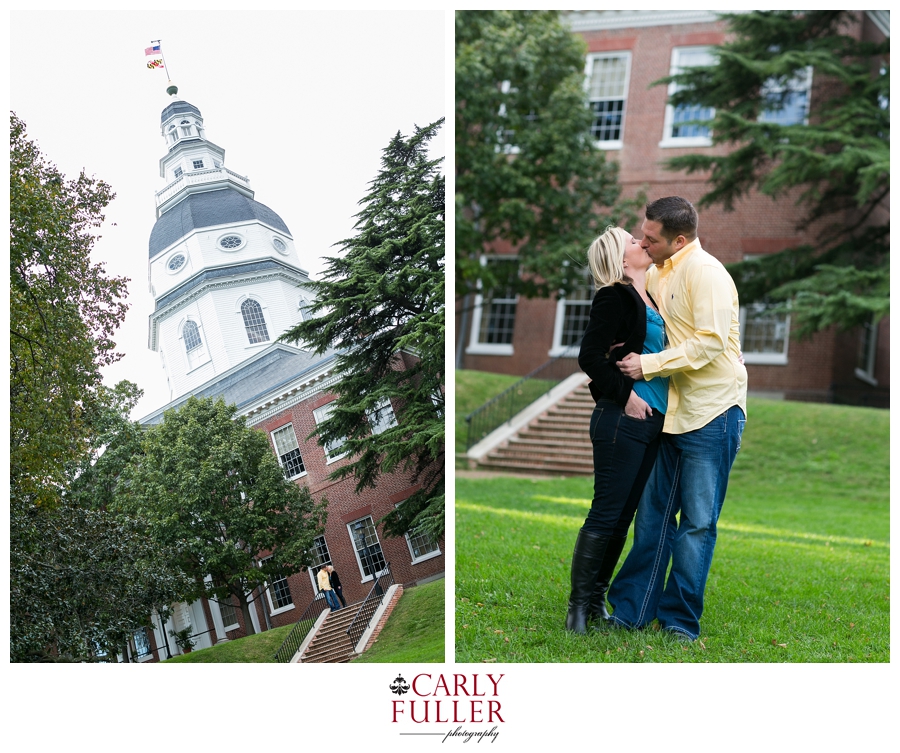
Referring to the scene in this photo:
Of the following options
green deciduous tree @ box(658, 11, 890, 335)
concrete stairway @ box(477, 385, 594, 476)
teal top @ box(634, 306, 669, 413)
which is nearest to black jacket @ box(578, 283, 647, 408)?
teal top @ box(634, 306, 669, 413)

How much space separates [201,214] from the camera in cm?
466

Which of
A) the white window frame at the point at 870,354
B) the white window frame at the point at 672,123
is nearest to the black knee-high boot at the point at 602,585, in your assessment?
the white window frame at the point at 672,123

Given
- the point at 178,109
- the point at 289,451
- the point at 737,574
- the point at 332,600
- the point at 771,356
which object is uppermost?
the point at 178,109

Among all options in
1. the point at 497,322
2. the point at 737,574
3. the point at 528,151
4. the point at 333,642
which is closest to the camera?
the point at 333,642

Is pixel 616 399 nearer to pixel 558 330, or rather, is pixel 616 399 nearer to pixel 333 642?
pixel 333 642

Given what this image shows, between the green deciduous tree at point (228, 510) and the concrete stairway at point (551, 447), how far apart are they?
430 inches

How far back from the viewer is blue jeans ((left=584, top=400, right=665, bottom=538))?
13.6 feet

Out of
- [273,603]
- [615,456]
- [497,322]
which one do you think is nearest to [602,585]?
[615,456]

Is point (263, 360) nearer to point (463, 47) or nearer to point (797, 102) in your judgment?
point (463, 47)

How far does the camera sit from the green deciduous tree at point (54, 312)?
4648mm

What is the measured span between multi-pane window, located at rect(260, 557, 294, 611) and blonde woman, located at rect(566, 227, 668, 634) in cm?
142

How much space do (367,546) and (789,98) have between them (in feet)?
60.1

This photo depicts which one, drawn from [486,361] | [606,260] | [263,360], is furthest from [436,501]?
[486,361]

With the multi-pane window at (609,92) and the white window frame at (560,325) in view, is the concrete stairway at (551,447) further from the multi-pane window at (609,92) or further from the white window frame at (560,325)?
the multi-pane window at (609,92)
